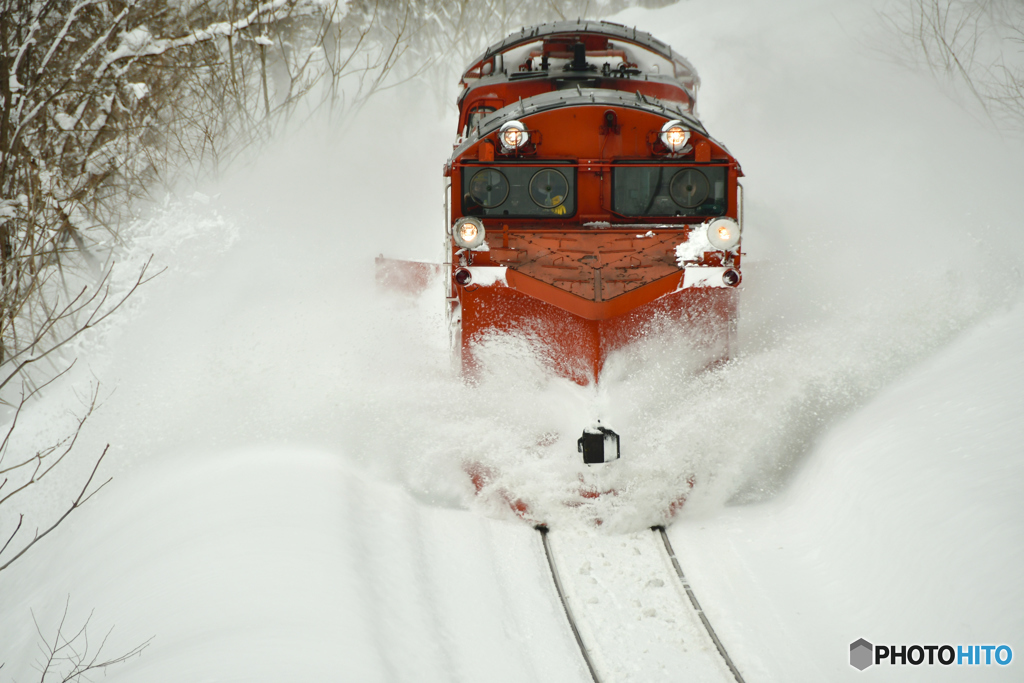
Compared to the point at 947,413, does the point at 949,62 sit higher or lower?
higher

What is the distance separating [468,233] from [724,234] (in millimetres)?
1874

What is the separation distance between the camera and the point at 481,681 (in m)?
3.35

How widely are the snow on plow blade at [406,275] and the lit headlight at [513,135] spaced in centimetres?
199

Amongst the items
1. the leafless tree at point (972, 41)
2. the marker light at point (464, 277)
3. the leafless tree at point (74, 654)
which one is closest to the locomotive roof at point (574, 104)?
the marker light at point (464, 277)

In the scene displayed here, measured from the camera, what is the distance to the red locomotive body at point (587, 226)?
497 cm

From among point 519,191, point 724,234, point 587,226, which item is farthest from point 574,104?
point 724,234

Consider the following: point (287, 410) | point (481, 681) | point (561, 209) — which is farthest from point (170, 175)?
point (481, 681)

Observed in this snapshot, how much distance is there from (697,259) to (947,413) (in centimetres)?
202

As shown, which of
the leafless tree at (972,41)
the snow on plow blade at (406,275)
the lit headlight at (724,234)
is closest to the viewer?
the lit headlight at (724,234)

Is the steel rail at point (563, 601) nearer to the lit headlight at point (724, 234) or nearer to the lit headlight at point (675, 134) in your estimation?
the lit headlight at point (724, 234)

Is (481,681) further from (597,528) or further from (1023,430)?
(1023,430)

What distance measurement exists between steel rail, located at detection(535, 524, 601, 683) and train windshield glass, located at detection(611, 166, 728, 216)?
259 cm

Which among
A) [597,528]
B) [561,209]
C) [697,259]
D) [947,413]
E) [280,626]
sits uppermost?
[561,209]

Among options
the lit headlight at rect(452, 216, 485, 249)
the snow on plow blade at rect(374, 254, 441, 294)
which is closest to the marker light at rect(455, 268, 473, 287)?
the lit headlight at rect(452, 216, 485, 249)
